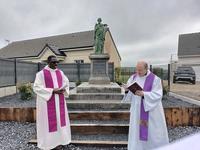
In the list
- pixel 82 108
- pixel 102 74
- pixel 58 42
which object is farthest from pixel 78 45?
pixel 82 108

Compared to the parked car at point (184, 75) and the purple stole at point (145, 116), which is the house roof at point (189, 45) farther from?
the purple stole at point (145, 116)

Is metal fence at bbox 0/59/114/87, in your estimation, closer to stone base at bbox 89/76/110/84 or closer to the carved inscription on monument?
stone base at bbox 89/76/110/84

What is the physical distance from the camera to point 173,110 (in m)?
6.13

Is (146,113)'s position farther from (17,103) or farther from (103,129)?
(17,103)

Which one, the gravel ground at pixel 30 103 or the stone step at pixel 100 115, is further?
the gravel ground at pixel 30 103

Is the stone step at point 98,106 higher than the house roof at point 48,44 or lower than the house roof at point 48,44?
lower

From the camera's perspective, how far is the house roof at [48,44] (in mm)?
25917

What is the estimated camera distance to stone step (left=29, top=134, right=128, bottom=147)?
4.82m

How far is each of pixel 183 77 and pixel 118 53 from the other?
14.4 metres

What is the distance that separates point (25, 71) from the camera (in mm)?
13078

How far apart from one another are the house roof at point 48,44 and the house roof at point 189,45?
15764 mm

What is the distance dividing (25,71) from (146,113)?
10204 mm

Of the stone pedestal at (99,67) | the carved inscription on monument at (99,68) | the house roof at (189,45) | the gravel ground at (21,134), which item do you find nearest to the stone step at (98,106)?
the gravel ground at (21,134)

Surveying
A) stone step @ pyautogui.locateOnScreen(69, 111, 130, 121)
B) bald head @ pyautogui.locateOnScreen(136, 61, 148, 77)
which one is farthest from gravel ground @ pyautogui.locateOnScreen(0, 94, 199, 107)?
bald head @ pyautogui.locateOnScreen(136, 61, 148, 77)
